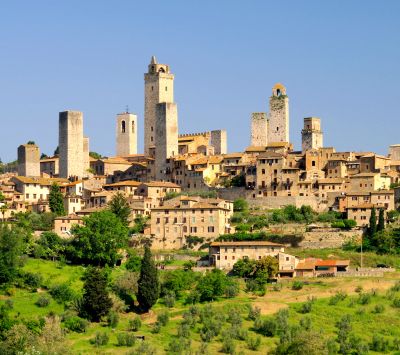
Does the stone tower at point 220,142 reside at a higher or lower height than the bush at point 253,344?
higher

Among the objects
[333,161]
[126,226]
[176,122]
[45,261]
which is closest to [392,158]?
[333,161]

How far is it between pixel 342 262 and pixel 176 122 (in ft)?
94.4

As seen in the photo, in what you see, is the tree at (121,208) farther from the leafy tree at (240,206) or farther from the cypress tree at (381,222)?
the cypress tree at (381,222)

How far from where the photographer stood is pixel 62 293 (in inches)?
3295

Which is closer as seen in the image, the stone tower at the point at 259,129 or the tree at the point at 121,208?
the tree at the point at 121,208

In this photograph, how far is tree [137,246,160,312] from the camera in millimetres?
82125

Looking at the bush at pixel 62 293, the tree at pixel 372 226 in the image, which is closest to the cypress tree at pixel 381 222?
the tree at pixel 372 226

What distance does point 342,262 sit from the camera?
287 feet

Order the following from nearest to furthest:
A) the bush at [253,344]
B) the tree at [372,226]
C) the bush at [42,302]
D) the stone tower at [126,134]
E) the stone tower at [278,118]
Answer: the bush at [253,344]
the bush at [42,302]
the tree at [372,226]
the stone tower at [278,118]
the stone tower at [126,134]

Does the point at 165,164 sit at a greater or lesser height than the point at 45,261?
greater

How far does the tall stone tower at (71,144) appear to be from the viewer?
→ 114750 mm

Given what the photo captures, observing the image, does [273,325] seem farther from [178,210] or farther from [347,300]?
[178,210]

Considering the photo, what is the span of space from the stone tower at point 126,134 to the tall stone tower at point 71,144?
830cm

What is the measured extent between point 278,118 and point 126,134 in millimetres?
16632
